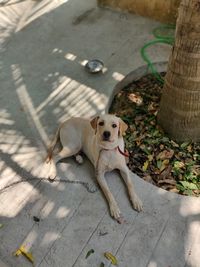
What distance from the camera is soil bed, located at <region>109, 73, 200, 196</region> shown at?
4086mm

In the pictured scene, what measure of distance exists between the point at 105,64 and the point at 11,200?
2.50 m

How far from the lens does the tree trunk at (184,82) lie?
3441 mm

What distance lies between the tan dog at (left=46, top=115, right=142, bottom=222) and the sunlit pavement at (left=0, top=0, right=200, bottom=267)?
0.10 metres

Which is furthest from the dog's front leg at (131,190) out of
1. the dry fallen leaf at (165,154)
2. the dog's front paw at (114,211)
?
the dry fallen leaf at (165,154)

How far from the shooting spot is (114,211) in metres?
3.56

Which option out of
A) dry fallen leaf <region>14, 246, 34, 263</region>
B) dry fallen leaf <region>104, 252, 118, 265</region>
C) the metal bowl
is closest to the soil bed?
the metal bowl

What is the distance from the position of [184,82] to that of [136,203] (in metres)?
1.36

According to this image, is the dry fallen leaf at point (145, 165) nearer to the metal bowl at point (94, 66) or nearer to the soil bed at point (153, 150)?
the soil bed at point (153, 150)

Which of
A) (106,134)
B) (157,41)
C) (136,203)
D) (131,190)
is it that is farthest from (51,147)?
(157,41)

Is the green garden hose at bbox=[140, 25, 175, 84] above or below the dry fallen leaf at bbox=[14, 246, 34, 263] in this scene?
above

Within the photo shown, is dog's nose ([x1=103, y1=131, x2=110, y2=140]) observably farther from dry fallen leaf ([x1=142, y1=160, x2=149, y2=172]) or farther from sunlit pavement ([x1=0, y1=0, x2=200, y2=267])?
dry fallen leaf ([x1=142, y1=160, x2=149, y2=172])

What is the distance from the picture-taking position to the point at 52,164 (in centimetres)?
399

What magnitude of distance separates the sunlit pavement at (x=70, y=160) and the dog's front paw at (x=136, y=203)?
6cm

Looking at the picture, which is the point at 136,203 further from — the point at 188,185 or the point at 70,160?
the point at 70,160
